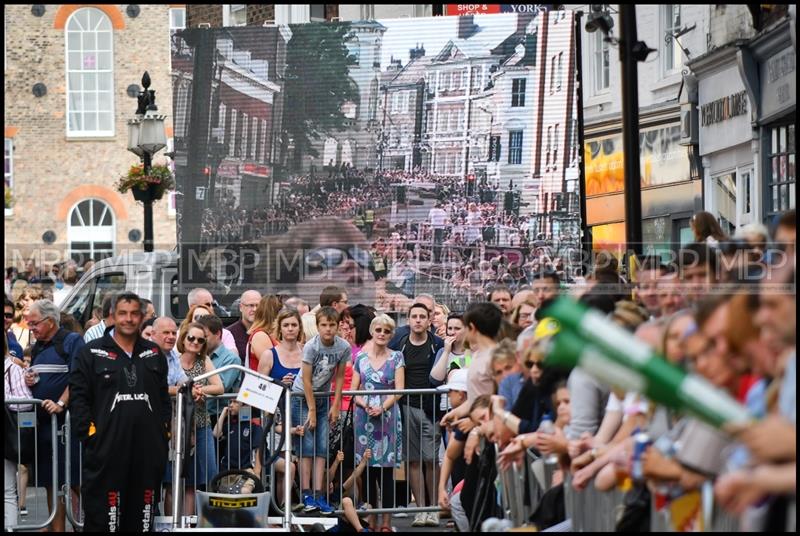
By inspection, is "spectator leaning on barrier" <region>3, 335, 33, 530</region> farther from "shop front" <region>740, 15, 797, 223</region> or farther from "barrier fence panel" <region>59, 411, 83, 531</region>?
"shop front" <region>740, 15, 797, 223</region>

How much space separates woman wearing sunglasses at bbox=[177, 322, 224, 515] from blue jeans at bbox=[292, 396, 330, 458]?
0.71 metres

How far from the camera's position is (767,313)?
4.73 meters

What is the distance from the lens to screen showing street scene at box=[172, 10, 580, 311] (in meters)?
15.6

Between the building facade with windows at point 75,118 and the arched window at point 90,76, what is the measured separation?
3 cm

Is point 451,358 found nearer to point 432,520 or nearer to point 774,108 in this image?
point 432,520

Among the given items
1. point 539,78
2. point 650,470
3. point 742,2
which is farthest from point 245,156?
point 650,470

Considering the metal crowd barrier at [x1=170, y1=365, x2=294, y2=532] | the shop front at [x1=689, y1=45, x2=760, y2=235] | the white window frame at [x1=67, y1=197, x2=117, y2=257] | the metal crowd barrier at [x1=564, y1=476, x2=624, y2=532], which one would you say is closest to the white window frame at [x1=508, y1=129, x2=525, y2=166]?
the shop front at [x1=689, y1=45, x2=760, y2=235]

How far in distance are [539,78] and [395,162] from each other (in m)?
1.71

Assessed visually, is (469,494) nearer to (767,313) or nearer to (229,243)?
(767,313)

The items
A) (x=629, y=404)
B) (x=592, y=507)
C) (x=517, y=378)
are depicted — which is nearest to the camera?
(x=629, y=404)

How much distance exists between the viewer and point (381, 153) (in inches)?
624

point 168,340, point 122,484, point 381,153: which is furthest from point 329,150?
point 122,484

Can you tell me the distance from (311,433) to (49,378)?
210cm

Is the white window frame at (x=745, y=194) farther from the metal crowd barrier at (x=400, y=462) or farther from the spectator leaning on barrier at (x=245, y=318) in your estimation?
the spectator leaning on barrier at (x=245, y=318)
